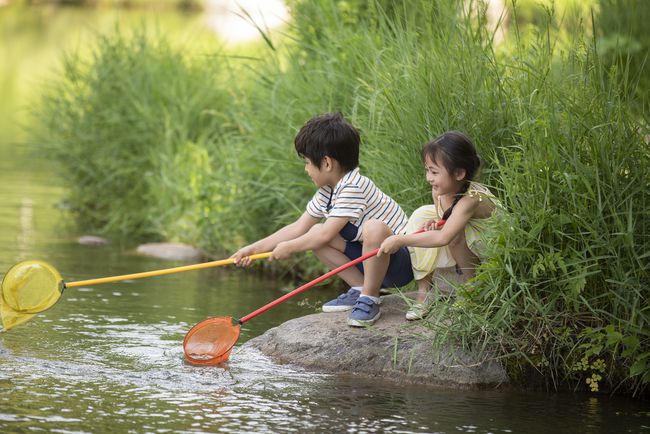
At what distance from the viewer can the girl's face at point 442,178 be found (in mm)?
5168

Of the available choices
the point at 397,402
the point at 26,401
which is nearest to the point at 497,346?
the point at 397,402

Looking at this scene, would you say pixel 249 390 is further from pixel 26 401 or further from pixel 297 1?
pixel 297 1

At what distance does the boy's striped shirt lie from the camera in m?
5.39

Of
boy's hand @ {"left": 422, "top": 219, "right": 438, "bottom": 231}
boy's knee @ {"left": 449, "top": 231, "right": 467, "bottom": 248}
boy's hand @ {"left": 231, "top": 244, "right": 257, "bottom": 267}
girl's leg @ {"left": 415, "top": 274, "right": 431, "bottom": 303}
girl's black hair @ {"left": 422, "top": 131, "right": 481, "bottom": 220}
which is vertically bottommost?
girl's leg @ {"left": 415, "top": 274, "right": 431, "bottom": 303}

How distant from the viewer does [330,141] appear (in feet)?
17.7

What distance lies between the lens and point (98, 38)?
10102 millimetres

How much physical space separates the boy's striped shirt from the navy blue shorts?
4 centimetres

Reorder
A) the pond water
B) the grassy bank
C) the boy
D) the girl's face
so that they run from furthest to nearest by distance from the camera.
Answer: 1. the boy
2. the girl's face
3. the grassy bank
4. the pond water

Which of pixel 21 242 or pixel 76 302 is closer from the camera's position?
pixel 76 302

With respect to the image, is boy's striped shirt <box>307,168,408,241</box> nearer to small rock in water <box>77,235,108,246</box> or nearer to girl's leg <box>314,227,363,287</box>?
girl's leg <box>314,227,363,287</box>

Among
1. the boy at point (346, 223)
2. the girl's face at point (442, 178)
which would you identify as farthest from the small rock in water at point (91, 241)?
the girl's face at point (442, 178)

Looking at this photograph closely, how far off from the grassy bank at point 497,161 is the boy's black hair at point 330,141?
19.3 inches

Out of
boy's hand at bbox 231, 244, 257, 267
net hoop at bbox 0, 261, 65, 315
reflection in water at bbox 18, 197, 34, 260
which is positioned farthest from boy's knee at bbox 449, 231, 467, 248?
reflection in water at bbox 18, 197, 34, 260

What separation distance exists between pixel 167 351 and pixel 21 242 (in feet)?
12.1
